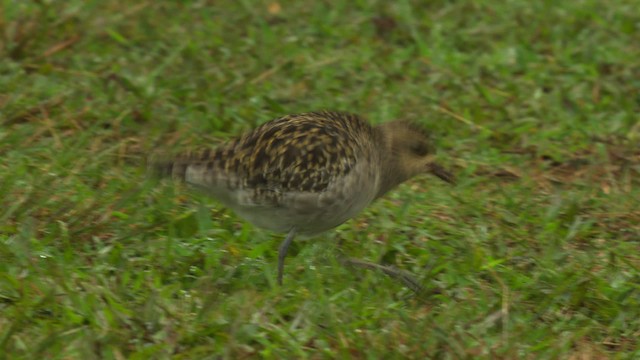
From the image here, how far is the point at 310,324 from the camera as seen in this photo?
18.2ft

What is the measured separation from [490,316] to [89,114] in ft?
10.4

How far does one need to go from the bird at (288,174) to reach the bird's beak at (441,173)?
2.69 feet

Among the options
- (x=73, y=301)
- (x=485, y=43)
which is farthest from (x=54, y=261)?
(x=485, y=43)

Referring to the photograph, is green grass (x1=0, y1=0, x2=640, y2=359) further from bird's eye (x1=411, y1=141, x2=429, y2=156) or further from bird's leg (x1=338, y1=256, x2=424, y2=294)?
bird's eye (x1=411, y1=141, x2=429, y2=156)

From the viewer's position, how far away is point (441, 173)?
7176mm

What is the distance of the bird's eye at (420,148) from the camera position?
7.00 metres

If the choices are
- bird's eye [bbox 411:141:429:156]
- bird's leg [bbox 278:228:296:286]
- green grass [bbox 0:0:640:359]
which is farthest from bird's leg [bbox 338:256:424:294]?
bird's eye [bbox 411:141:429:156]

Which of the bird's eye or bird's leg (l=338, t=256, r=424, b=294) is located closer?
bird's leg (l=338, t=256, r=424, b=294)

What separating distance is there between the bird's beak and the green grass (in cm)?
17

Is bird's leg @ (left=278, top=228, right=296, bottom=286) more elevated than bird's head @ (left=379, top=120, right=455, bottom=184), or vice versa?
bird's head @ (left=379, top=120, right=455, bottom=184)

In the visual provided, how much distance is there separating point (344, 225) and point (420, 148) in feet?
2.01

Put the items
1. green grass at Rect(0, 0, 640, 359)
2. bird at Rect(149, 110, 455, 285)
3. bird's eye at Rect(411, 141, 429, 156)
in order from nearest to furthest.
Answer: green grass at Rect(0, 0, 640, 359)
bird at Rect(149, 110, 455, 285)
bird's eye at Rect(411, 141, 429, 156)

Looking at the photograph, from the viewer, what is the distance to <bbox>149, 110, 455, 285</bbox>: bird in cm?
595

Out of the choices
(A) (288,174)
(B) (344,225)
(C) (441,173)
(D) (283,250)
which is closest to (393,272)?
(D) (283,250)
